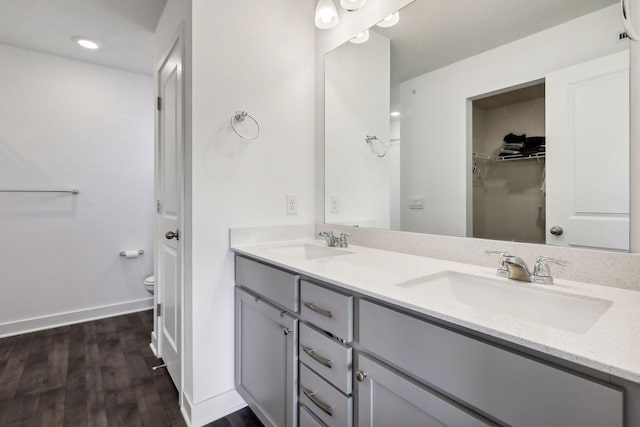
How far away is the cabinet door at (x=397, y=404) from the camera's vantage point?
68 cm

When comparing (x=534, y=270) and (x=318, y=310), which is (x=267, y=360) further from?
(x=534, y=270)

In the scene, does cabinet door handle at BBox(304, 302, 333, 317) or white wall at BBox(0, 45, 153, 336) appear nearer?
cabinet door handle at BBox(304, 302, 333, 317)

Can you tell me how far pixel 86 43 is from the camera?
2445 millimetres

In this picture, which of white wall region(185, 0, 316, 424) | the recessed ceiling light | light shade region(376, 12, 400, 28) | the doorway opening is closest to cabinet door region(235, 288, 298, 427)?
white wall region(185, 0, 316, 424)

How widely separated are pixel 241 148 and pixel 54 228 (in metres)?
2.27

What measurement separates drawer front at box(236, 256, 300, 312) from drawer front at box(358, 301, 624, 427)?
0.43m

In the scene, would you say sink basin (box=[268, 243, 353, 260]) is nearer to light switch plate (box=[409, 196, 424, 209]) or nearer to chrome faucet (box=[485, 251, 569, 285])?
light switch plate (box=[409, 196, 424, 209])

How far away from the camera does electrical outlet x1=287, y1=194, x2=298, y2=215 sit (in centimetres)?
186

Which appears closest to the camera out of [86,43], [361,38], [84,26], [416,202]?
[416,202]

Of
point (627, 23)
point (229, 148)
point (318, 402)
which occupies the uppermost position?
point (627, 23)

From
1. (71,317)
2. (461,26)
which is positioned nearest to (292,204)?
(461,26)

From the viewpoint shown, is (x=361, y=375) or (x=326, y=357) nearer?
(x=361, y=375)

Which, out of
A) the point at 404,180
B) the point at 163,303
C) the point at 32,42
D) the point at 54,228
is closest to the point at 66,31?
the point at 32,42

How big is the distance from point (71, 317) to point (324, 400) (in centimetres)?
291
